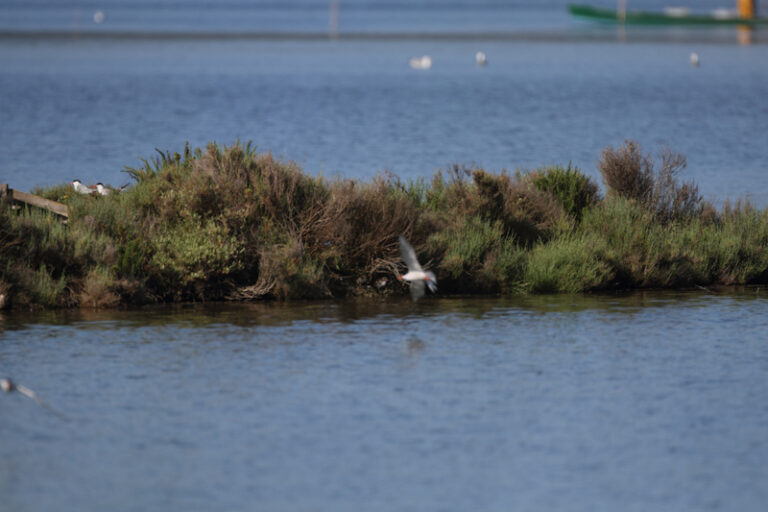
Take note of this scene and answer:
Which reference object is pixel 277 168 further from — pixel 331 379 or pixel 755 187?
pixel 755 187

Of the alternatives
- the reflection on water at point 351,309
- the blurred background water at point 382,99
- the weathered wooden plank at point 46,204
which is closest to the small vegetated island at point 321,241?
the weathered wooden plank at point 46,204

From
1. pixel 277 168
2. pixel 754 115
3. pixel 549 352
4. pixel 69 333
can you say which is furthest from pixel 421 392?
pixel 754 115

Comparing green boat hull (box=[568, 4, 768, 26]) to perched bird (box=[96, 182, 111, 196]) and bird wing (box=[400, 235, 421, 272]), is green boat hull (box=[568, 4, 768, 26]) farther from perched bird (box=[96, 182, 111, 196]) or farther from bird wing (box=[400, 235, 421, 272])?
bird wing (box=[400, 235, 421, 272])

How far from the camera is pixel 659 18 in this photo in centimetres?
14300

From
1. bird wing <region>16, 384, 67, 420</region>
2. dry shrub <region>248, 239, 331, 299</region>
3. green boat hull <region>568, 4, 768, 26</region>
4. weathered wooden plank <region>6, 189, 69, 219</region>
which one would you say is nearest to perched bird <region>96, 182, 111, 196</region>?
weathered wooden plank <region>6, 189, 69, 219</region>

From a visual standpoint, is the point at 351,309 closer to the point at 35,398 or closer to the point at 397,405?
the point at 397,405

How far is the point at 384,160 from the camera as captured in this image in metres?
Result: 40.5

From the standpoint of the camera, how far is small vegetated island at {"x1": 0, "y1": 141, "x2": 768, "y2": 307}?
57.5 feet

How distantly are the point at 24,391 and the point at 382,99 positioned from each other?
2156 inches

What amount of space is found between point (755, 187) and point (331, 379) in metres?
21.5

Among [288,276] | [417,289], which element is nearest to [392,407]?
[417,289]

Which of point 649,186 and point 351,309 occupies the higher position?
point 649,186

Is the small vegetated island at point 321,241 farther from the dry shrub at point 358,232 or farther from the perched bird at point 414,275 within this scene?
the perched bird at point 414,275

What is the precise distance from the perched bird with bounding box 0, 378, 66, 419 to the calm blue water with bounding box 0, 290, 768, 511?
92 mm
